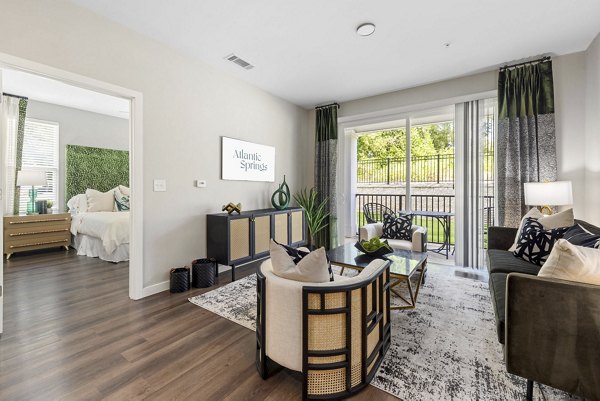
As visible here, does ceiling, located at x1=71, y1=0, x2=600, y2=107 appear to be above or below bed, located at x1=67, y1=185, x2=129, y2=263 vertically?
above

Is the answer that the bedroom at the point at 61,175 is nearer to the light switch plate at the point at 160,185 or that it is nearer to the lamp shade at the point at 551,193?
the light switch plate at the point at 160,185

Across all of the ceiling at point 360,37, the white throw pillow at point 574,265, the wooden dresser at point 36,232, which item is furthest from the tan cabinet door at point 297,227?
the wooden dresser at point 36,232

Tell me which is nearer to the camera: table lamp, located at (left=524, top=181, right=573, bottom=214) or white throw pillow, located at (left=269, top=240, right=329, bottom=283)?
white throw pillow, located at (left=269, top=240, right=329, bottom=283)

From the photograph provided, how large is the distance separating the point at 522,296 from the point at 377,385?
3.00 ft

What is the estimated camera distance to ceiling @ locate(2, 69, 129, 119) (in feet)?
12.6

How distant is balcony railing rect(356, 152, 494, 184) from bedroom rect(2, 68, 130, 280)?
426 cm

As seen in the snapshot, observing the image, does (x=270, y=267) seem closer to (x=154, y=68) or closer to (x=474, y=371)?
(x=474, y=371)

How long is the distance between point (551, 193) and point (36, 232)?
716 centimetres

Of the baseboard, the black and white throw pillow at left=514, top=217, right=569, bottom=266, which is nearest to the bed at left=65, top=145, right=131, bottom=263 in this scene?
the baseboard

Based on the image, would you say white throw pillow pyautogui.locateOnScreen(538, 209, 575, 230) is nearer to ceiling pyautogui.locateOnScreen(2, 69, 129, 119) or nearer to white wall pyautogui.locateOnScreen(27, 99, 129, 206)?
ceiling pyautogui.locateOnScreen(2, 69, 129, 119)

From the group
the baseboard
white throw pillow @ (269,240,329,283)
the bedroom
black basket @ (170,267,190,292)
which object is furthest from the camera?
the bedroom

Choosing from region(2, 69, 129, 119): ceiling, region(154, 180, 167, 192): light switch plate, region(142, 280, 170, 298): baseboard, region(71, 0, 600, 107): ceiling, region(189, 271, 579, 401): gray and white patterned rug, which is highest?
region(2, 69, 129, 119): ceiling

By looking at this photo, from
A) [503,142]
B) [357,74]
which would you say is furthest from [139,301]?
[503,142]

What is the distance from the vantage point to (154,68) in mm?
2875
